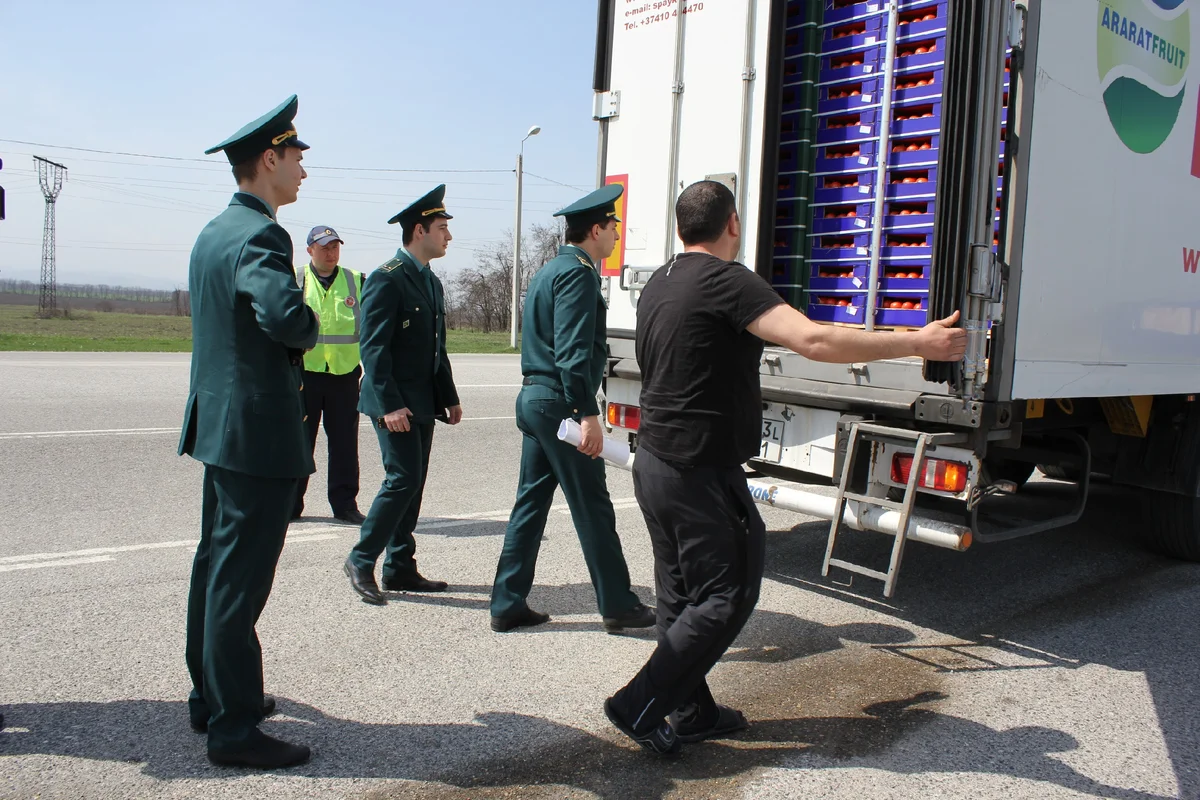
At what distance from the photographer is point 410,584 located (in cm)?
487

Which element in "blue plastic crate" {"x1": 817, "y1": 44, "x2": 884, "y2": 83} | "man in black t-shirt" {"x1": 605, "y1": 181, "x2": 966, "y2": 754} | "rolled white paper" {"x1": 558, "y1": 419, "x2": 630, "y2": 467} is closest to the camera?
"man in black t-shirt" {"x1": 605, "y1": 181, "x2": 966, "y2": 754}

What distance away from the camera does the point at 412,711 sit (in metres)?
3.44

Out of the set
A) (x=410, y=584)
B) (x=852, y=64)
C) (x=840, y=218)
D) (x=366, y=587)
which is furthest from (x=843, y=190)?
(x=366, y=587)

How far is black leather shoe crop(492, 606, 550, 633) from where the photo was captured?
431 centimetres

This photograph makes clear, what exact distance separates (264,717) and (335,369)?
3552 millimetres

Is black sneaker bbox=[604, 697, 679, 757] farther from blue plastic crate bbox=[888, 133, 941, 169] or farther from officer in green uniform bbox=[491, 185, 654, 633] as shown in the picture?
blue plastic crate bbox=[888, 133, 941, 169]

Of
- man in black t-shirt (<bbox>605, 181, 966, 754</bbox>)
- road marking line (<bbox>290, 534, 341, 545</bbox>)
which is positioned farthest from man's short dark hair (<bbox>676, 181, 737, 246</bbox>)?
road marking line (<bbox>290, 534, 341, 545</bbox>)

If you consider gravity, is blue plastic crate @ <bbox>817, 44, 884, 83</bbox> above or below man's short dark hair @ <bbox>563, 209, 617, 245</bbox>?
above

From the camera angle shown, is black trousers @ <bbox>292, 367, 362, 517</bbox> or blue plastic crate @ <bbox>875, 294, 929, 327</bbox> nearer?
blue plastic crate @ <bbox>875, 294, 929, 327</bbox>

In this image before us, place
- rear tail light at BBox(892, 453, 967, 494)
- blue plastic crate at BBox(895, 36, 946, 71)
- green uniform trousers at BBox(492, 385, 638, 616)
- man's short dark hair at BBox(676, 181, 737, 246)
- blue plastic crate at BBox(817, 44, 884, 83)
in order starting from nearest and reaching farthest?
man's short dark hair at BBox(676, 181, 737, 246)
rear tail light at BBox(892, 453, 967, 494)
green uniform trousers at BBox(492, 385, 638, 616)
blue plastic crate at BBox(895, 36, 946, 71)
blue plastic crate at BBox(817, 44, 884, 83)

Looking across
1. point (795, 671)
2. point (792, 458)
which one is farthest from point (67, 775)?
point (792, 458)

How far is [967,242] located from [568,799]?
105 inches

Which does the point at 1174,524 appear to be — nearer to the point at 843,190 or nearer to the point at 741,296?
the point at 843,190

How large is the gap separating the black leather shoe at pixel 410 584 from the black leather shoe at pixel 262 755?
1.86 m
